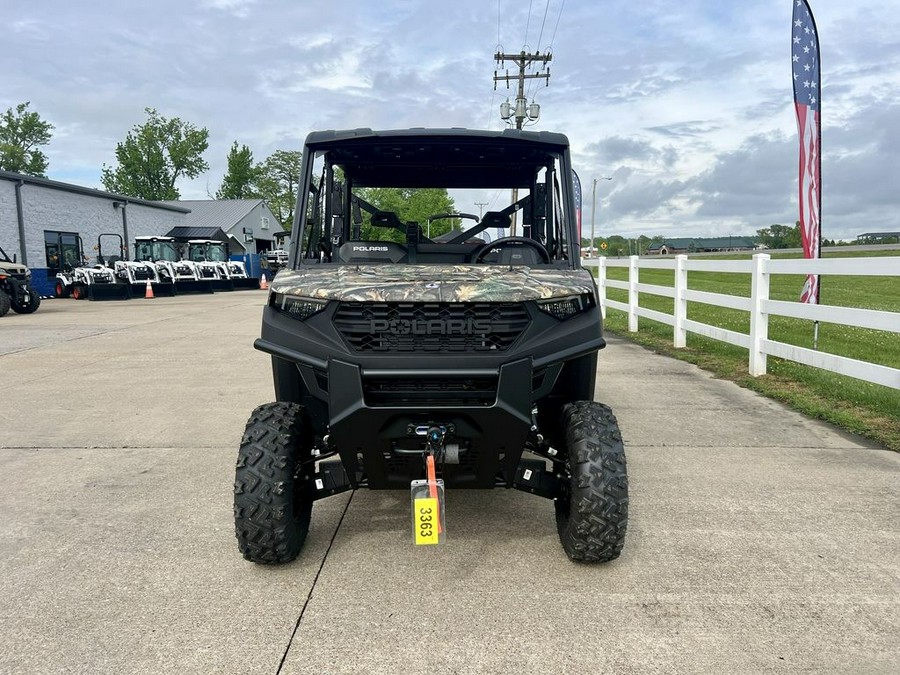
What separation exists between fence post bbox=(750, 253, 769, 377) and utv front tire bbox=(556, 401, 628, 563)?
506 cm

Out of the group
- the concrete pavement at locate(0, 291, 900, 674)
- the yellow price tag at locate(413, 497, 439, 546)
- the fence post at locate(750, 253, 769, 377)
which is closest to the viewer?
the concrete pavement at locate(0, 291, 900, 674)

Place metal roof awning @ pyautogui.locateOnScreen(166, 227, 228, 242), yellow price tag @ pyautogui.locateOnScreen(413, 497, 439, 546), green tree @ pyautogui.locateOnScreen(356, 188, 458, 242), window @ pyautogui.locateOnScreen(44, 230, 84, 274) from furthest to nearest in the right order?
metal roof awning @ pyautogui.locateOnScreen(166, 227, 228, 242)
window @ pyautogui.locateOnScreen(44, 230, 84, 274)
green tree @ pyautogui.locateOnScreen(356, 188, 458, 242)
yellow price tag @ pyautogui.locateOnScreen(413, 497, 439, 546)

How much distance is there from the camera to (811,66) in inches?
324

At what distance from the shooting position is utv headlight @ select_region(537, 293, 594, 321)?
2.85 metres

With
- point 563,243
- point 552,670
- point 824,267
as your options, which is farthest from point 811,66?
point 552,670

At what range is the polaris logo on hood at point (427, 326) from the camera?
9.00 ft

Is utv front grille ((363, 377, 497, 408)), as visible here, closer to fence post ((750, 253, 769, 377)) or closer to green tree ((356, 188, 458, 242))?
green tree ((356, 188, 458, 242))

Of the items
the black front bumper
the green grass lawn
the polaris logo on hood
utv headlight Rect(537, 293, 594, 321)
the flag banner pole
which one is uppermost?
the flag banner pole

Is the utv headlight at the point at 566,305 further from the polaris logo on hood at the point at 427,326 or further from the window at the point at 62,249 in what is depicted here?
the window at the point at 62,249

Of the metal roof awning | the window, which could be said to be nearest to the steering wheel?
the window

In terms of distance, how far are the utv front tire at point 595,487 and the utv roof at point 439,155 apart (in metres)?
1.56

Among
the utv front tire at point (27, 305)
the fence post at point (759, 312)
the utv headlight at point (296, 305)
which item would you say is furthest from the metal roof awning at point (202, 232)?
the utv headlight at point (296, 305)

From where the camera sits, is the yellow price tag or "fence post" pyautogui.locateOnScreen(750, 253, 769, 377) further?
"fence post" pyautogui.locateOnScreen(750, 253, 769, 377)

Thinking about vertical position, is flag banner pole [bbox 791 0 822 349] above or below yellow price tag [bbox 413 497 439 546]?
above
